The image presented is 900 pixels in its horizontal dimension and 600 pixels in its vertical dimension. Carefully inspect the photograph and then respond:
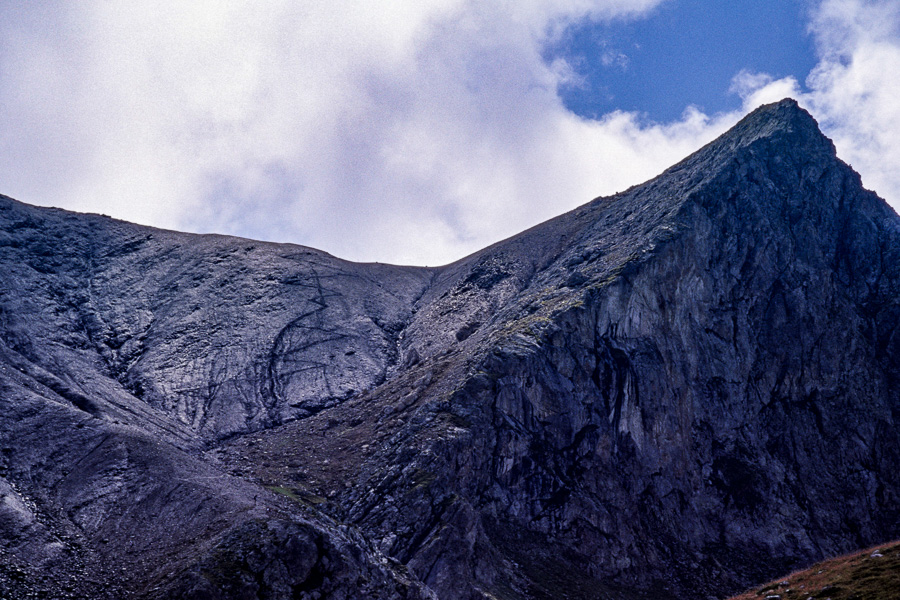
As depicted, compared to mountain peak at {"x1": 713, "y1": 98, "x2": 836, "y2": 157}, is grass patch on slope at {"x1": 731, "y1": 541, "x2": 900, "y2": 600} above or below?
below

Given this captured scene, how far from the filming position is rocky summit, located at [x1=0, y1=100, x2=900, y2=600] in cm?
4253

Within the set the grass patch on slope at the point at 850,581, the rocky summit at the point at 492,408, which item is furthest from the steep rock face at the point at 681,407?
the grass patch on slope at the point at 850,581

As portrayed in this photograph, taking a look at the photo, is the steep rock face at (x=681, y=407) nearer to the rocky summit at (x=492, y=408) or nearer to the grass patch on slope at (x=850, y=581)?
the rocky summit at (x=492, y=408)

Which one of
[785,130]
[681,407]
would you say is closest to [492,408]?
[681,407]

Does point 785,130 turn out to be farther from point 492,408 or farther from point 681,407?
point 492,408

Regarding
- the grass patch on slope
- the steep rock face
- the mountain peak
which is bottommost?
the grass patch on slope

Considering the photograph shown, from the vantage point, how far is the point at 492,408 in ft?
196

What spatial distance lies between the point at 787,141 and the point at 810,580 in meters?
66.5

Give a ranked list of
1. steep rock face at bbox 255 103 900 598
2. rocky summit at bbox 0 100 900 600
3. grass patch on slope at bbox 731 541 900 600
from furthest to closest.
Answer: steep rock face at bbox 255 103 900 598, rocky summit at bbox 0 100 900 600, grass patch on slope at bbox 731 541 900 600

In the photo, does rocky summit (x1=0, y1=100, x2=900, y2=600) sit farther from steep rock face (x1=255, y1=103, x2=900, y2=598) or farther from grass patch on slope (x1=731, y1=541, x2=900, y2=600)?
grass patch on slope (x1=731, y1=541, x2=900, y2=600)

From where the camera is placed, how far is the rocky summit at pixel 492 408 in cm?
4253

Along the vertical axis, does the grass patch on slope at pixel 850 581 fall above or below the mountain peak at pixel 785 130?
below

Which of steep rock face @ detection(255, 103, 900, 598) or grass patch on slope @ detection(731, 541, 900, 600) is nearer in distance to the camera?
grass patch on slope @ detection(731, 541, 900, 600)

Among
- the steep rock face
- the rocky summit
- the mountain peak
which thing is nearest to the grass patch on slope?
the rocky summit
